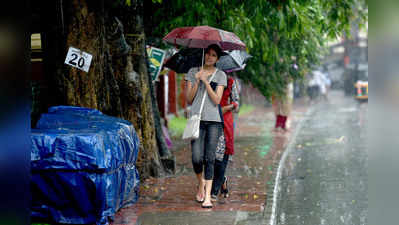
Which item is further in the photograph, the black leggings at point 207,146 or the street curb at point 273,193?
the black leggings at point 207,146

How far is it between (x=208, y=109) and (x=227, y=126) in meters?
0.43

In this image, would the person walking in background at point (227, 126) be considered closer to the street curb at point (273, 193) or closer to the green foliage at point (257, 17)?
the street curb at point (273, 193)

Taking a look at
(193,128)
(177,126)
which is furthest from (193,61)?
(177,126)

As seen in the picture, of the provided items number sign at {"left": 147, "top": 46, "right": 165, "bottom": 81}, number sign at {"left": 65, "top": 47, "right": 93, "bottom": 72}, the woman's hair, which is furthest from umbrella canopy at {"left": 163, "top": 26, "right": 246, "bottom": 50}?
number sign at {"left": 147, "top": 46, "right": 165, "bottom": 81}

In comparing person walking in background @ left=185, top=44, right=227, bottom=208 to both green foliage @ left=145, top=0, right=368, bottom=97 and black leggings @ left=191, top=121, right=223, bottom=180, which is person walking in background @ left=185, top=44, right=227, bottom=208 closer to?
black leggings @ left=191, top=121, right=223, bottom=180

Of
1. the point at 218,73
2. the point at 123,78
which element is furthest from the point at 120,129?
the point at 123,78

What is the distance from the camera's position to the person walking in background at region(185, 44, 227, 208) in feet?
24.3

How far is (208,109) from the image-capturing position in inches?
293

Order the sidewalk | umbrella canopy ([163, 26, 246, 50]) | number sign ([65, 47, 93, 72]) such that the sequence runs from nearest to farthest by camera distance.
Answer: the sidewalk
umbrella canopy ([163, 26, 246, 50])
number sign ([65, 47, 93, 72])

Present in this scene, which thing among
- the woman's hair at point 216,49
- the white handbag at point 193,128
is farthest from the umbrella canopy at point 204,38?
the white handbag at point 193,128

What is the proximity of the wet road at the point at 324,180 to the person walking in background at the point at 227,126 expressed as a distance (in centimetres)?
85

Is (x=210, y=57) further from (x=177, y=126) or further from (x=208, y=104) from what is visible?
(x=177, y=126)

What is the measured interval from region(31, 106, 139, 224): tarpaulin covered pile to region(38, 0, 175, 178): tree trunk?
1335 millimetres

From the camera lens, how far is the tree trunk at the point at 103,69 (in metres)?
8.05
